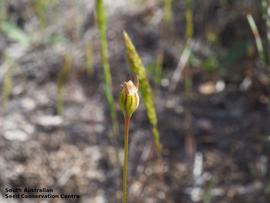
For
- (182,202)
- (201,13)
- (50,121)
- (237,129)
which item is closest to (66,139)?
(50,121)

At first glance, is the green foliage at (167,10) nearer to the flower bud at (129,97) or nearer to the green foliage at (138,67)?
the green foliage at (138,67)

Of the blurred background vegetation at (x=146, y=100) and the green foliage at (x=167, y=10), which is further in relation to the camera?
the green foliage at (x=167, y=10)

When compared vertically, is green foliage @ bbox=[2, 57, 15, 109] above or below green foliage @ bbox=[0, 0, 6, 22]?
below

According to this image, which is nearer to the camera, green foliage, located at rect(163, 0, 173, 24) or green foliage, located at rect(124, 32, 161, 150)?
green foliage, located at rect(124, 32, 161, 150)

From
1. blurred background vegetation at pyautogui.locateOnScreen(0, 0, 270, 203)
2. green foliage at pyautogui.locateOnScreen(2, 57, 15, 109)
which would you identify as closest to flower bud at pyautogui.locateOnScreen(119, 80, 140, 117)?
blurred background vegetation at pyautogui.locateOnScreen(0, 0, 270, 203)

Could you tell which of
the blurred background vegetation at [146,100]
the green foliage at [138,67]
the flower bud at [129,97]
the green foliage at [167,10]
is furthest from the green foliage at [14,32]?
the flower bud at [129,97]

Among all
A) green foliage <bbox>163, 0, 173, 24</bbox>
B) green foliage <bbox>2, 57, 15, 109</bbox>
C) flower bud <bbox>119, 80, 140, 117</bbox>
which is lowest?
flower bud <bbox>119, 80, 140, 117</bbox>

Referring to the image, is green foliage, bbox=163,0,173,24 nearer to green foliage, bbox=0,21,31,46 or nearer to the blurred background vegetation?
the blurred background vegetation

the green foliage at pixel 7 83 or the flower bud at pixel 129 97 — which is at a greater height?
the green foliage at pixel 7 83

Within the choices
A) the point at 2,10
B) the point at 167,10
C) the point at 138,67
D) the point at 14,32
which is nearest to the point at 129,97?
the point at 138,67
